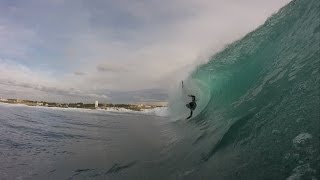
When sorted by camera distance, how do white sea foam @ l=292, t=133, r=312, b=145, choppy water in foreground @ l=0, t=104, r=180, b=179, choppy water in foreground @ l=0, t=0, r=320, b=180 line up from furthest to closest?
choppy water in foreground @ l=0, t=104, r=180, b=179 < choppy water in foreground @ l=0, t=0, r=320, b=180 < white sea foam @ l=292, t=133, r=312, b=145

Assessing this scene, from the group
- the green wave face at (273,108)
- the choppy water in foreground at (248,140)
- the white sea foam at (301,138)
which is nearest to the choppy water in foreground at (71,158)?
the choppy water in foreground at (248,140)

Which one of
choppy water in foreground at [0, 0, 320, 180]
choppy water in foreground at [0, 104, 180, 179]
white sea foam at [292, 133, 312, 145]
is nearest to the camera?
white sea foam at [292, 133, 312, 145]

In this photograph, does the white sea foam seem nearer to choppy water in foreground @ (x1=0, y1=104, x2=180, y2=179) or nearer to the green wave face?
the green wave face

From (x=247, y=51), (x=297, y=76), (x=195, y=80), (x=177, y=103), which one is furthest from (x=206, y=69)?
(x=297, y=76)

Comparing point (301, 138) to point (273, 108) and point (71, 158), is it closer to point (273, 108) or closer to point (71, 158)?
point (273, 108)

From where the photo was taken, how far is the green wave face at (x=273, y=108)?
23.3 feet

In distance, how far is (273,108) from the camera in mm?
9617

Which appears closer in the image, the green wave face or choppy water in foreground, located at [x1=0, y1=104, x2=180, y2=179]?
the green wave face

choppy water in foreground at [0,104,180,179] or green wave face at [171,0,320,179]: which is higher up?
green wave face at [171,0,320,179]

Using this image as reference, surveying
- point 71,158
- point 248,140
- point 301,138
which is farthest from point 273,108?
point 71,158

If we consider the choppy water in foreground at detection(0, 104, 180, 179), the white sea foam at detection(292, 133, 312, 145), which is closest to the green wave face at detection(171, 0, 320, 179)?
the white sea foam at detection(292, 133, 312, 145)

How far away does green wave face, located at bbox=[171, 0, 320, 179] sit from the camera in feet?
23.3

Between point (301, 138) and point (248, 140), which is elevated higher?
point (301, 138)

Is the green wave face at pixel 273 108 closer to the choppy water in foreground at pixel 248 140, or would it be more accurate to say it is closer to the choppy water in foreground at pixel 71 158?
the choppy water in foreground at pixel 248 140
